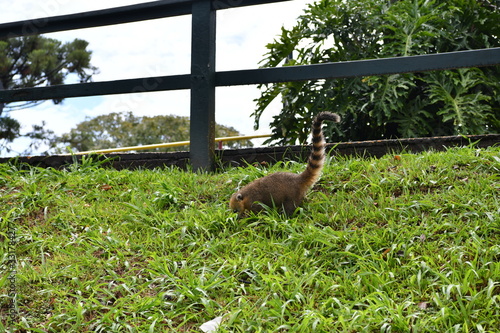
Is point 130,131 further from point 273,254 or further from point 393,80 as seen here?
point 273,254

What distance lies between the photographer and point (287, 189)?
3963mm

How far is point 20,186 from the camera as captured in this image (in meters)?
4.84

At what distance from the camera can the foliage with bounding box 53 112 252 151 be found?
19.5m

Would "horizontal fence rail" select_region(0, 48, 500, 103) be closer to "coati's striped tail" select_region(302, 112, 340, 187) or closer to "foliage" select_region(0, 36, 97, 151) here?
"coati's striped tail" select_region(302, 112, 340, 187)

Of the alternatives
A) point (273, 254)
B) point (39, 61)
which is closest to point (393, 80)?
point (273, 254)

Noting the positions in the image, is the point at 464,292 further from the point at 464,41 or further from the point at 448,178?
the point at 464,41

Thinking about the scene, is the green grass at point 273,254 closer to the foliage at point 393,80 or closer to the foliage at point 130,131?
the foliage at point 393,80

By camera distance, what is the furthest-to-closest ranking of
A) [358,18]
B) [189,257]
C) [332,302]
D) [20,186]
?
[358,18] → [20,186] → [189,257] → [332,302]

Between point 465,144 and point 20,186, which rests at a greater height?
point 465,144

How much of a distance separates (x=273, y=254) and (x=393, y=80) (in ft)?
12.7

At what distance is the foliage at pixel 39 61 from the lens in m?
16.6

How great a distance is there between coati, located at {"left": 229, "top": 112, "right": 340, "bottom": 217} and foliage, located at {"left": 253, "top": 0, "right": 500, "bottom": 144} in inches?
97.3

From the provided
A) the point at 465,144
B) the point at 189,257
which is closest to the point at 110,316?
the point at 189,257

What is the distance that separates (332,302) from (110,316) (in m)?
1.30
